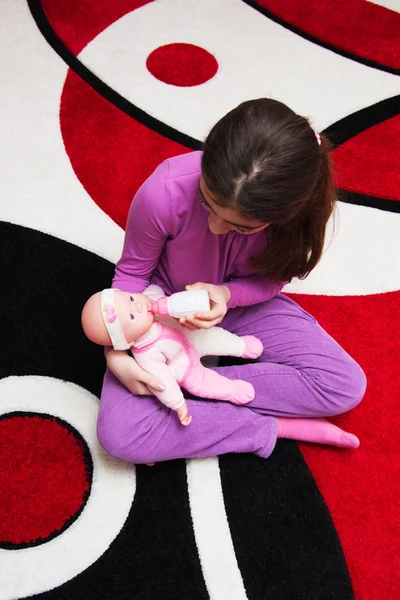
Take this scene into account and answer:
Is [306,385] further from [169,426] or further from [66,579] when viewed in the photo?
[66,579]

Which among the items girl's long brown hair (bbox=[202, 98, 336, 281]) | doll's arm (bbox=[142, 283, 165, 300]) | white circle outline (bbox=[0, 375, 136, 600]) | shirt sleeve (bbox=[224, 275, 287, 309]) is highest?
girl's long brown hair (bbox=[202, 98, 336, 281])

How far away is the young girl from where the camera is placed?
0.76 m

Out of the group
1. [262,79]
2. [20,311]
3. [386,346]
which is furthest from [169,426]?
[262,79]

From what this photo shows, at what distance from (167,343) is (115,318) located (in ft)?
Answer: 0.39

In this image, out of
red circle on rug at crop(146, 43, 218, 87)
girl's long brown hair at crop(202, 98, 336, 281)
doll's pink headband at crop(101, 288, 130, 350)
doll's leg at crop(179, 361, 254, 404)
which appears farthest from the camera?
red circle on rug at crop(146, 43, 218, 87)

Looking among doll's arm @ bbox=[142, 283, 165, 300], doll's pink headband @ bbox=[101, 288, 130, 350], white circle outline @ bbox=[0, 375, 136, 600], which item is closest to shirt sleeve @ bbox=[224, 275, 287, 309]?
doll's arm @ bbox=[142, 283, 165, 300]

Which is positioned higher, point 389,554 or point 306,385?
point 306,385

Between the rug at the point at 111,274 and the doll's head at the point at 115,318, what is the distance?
232 millimetres

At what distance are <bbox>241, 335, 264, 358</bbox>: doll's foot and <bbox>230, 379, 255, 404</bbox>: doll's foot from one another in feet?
0.17

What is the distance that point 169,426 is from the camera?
1005 mm

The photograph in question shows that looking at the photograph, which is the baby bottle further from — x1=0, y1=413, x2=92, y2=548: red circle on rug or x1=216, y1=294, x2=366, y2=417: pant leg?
x1=0, y1=413, x2=92, y2=548: red circle on rug

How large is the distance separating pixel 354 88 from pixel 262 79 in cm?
26

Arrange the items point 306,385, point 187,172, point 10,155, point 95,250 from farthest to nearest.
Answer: point 10,155
point 95,250
point 306,385
point 187,172

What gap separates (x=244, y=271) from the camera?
106 cm
